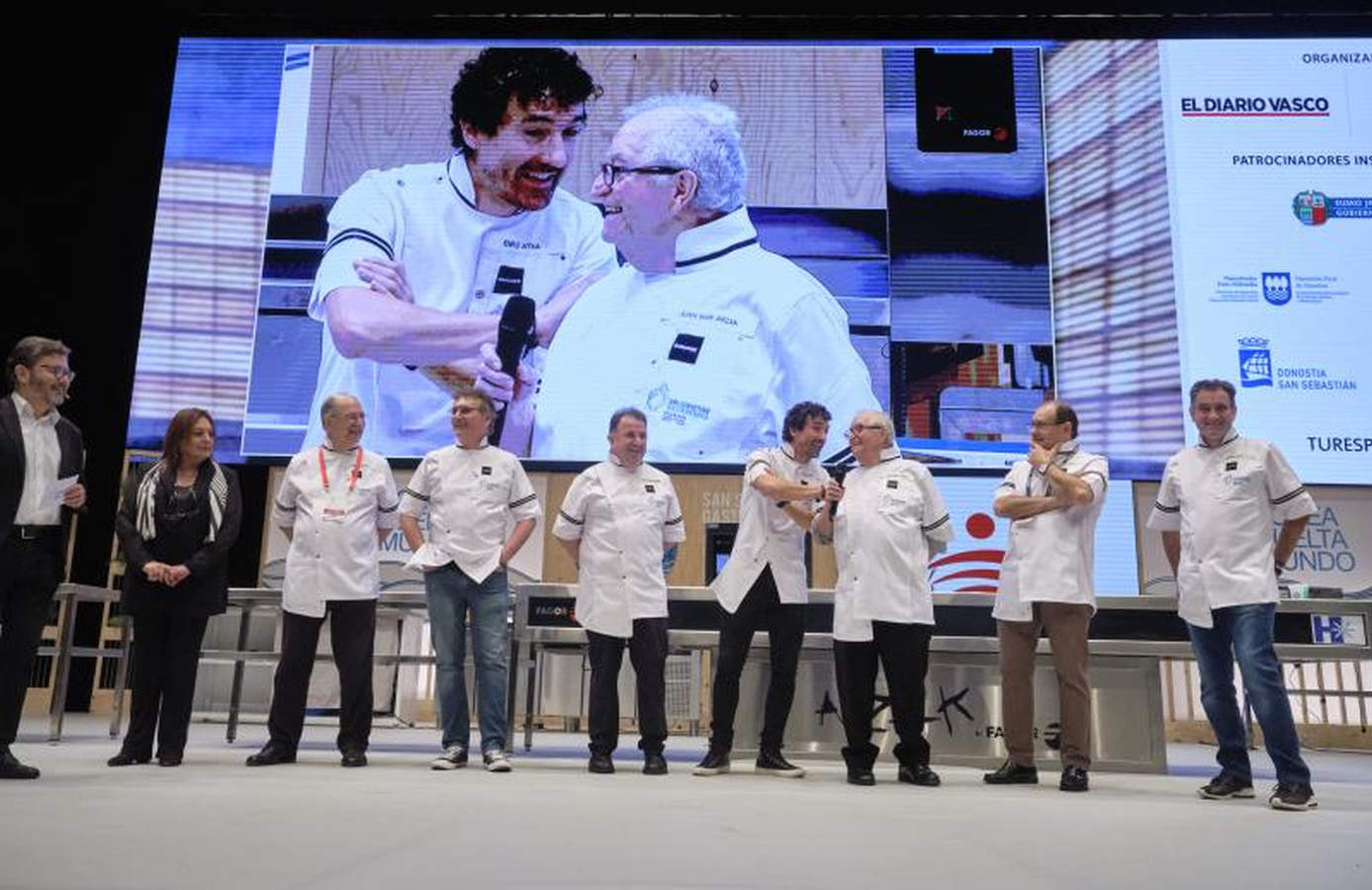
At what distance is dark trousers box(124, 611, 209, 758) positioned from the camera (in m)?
3.76

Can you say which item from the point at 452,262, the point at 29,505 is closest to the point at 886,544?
the point at 29,505

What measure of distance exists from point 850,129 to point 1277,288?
311cm

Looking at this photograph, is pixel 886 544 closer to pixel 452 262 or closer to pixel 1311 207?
pixel 452 262

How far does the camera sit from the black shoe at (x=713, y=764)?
3.95 meters

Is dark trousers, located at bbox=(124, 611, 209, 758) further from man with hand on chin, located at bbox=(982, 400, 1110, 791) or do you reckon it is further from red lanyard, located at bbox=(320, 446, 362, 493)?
man with hand on chin, located at bbox=(982, 400, 1110, 791)

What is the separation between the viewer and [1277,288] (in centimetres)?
733

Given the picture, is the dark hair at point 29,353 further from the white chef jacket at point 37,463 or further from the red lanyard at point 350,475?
the red lanyard at point 350,475

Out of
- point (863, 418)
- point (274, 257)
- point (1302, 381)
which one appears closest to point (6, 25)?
point (274, 257)

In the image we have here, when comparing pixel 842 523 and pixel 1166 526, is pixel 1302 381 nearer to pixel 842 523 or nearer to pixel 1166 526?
pixel 1166 526

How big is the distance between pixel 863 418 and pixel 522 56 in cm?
513

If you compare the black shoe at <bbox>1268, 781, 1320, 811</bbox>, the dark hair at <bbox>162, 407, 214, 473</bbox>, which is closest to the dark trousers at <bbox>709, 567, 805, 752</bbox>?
the black shoe at <bbox>1268, 781, 1320, 811</bbox>

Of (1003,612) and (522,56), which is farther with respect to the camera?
(522,56)

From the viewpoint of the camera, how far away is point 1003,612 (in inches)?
157

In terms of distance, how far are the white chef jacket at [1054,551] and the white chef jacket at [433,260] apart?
421 centimetres
